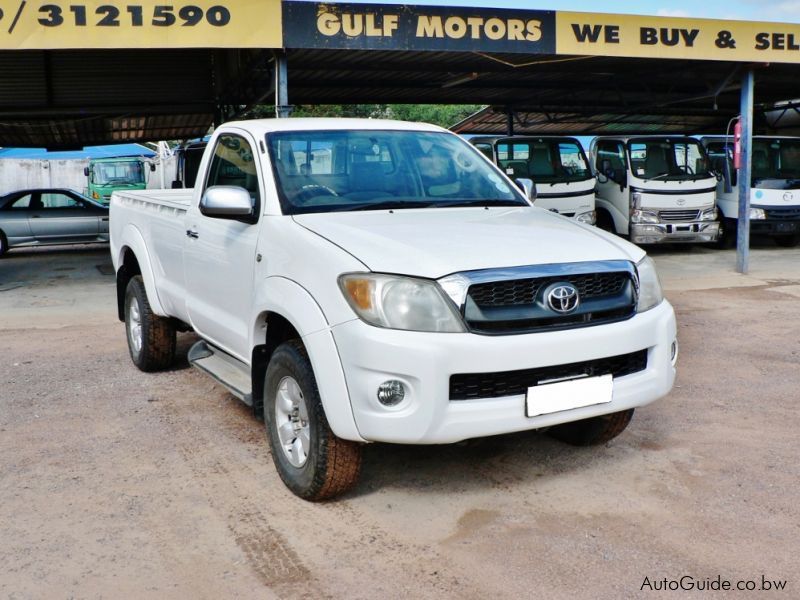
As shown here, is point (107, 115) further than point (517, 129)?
No

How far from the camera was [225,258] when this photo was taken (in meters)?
4.84

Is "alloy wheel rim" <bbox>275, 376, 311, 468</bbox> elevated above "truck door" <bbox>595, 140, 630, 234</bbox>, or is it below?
below

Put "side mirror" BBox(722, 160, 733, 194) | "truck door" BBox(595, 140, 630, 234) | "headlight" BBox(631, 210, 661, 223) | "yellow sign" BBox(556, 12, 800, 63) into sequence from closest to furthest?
"yellow sign" BBox(556, 12, 800, 63), "headlight" BBox(631, 210, 661, 223), "truck door" BBox(595, 140, 630, 234), "side mirror" BBox(722, 160, 733, 194)

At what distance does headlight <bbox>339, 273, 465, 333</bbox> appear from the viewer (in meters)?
3.57

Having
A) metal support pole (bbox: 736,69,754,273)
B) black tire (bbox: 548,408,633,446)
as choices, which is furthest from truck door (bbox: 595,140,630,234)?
black tire (bbox: 548,408,633,446)

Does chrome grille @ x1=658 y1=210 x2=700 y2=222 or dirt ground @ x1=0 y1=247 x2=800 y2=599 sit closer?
dirt ground @ x1=0 y1=247 x2=800 y2=599

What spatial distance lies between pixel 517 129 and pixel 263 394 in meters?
23.6

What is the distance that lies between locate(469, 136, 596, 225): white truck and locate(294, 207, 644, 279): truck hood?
993 centimetres

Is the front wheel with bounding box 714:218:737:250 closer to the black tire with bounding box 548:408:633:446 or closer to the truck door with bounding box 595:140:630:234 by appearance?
the truck door with bounding box 595:140:630:234

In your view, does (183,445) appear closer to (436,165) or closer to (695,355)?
(436,165)

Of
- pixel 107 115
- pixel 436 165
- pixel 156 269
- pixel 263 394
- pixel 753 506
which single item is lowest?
pixel 753 506

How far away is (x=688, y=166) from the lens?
1499 centimetres

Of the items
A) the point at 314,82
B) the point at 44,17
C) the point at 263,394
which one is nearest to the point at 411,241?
the point at 263,394

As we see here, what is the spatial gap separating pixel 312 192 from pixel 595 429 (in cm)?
203
